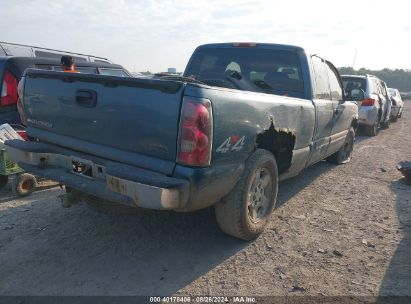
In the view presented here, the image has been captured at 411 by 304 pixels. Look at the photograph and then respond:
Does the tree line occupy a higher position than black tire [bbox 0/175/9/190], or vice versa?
black tire [bbox 0/175/9/190]

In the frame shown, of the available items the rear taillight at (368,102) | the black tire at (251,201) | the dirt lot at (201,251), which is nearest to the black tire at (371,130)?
the rear taillight at (368,102)

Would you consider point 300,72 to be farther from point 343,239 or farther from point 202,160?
point 202,160

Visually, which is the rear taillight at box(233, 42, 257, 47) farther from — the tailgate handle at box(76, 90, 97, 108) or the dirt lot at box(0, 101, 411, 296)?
the tailgate handle at box(76, 90, 97, 108)

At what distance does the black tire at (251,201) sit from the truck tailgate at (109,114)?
810 mm

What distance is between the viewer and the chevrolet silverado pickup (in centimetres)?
263

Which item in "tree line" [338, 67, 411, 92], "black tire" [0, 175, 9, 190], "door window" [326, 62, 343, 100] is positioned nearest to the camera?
"black tire" [0, 175, 9, 190]

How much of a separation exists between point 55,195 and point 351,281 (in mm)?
3598

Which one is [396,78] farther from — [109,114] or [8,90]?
[109,114]

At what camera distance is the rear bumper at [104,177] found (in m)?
2.57

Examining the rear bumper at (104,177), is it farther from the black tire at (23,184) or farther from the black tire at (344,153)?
the black tire at (344,153)

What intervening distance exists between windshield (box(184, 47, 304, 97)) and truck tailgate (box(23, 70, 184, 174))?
1673mm

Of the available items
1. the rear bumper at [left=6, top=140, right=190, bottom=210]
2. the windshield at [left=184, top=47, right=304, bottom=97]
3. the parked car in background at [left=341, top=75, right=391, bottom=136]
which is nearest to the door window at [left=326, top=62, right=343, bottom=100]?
the windshield at [left=184, top=47, right=304, bottom=97]

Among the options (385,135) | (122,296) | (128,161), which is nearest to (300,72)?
(128,161)

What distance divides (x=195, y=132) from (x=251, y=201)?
1.22 metres
